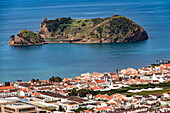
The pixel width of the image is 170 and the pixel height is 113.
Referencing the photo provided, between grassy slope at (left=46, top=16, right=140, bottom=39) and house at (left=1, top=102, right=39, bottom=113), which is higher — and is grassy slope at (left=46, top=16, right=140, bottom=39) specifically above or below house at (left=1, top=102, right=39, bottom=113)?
above

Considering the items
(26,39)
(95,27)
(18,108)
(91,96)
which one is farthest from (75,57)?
(18,108)

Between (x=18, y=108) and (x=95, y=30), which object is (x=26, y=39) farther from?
(x=18, y=108)

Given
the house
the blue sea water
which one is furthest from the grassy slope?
the house

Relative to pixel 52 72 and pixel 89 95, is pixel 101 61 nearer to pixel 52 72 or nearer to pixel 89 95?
pixel 52 72

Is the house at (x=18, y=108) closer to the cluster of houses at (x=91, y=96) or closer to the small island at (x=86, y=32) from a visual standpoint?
the cluster of houses at (x=91, y=96)

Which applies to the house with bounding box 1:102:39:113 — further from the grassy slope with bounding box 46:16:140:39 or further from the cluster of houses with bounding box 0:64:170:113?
the grassy slope with bounding box 46:16:140:39

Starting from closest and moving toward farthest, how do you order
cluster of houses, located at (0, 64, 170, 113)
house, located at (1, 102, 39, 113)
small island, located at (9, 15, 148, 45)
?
1. house, located at (1, 102, 39, 113)
2. cluster of houses, located at (0, 64, 170, 113)
3. small island, located at (9, 15, 148, 45)

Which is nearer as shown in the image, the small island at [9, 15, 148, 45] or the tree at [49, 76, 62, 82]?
the tree at [49, 76, 62, 82]
